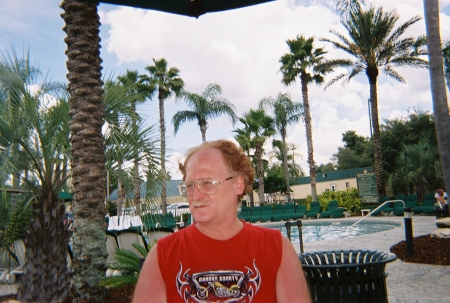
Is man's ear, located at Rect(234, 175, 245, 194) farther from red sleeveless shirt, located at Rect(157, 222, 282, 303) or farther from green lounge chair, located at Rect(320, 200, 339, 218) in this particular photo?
green lounge chair, located at Rect(320, 200, 339, 218)

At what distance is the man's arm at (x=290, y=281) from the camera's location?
1.83 meters

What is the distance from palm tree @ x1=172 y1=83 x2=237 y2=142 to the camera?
1233 inches

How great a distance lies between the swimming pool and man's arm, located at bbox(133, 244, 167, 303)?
51.3 feet

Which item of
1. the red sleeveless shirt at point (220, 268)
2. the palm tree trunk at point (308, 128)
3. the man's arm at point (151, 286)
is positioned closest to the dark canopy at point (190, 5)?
the red sleeveless shirt at point (220, 268)

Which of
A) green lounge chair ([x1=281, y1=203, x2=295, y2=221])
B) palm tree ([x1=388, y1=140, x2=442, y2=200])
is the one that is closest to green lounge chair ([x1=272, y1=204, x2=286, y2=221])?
green lounge chair ([x1=281, y1=203, x2=295, y2=221])

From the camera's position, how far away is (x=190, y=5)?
12.3ft

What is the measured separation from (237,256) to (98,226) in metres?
3.98

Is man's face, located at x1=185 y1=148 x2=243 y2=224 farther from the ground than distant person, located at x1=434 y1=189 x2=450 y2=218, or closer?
farther from the ground

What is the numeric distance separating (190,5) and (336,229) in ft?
58.8

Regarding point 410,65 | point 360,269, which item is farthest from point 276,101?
point 360,269

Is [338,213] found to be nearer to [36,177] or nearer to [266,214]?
[266,214]

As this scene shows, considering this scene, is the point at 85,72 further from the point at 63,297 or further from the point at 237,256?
the point at 237,256

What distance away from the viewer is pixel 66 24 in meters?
5.61

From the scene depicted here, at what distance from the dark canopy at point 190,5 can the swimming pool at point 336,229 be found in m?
14.3
